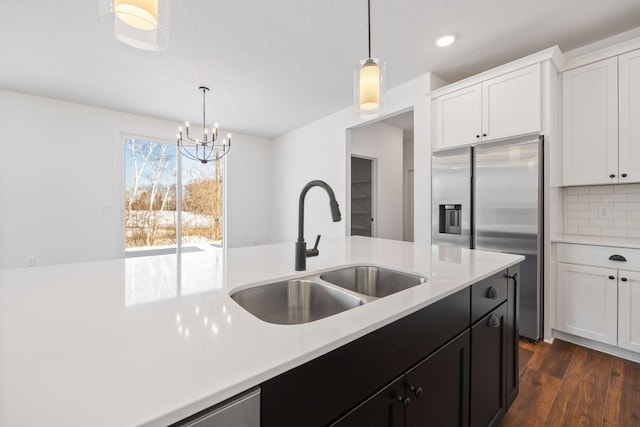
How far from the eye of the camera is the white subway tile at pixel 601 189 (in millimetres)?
2463

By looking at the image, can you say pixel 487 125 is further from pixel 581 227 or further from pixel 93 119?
pixel 93 119

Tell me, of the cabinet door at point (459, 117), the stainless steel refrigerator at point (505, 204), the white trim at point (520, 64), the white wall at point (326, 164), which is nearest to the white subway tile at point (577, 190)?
the stainless steel refrigerator at point (505, 204)

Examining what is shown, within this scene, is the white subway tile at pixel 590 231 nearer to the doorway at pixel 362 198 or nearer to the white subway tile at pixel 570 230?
the white subway tile at pixel 570 230

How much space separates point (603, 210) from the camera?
2490 millimetres

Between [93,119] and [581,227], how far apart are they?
240 inches

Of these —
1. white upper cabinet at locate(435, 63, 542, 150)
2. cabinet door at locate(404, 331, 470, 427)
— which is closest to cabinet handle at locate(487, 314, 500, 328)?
cabinet door at locate(404, 331, 470, 427)

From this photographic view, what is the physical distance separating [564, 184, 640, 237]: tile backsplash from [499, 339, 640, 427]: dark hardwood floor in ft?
3.36

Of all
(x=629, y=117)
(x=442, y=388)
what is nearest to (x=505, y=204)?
(x=629, y=117)

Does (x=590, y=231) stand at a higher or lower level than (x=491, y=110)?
lower

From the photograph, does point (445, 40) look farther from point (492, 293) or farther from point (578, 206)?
point (492, 293)

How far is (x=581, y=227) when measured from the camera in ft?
8.49

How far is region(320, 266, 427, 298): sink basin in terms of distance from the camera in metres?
1.33

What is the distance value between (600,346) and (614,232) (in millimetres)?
961

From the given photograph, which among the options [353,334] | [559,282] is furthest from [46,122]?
[559,282]
